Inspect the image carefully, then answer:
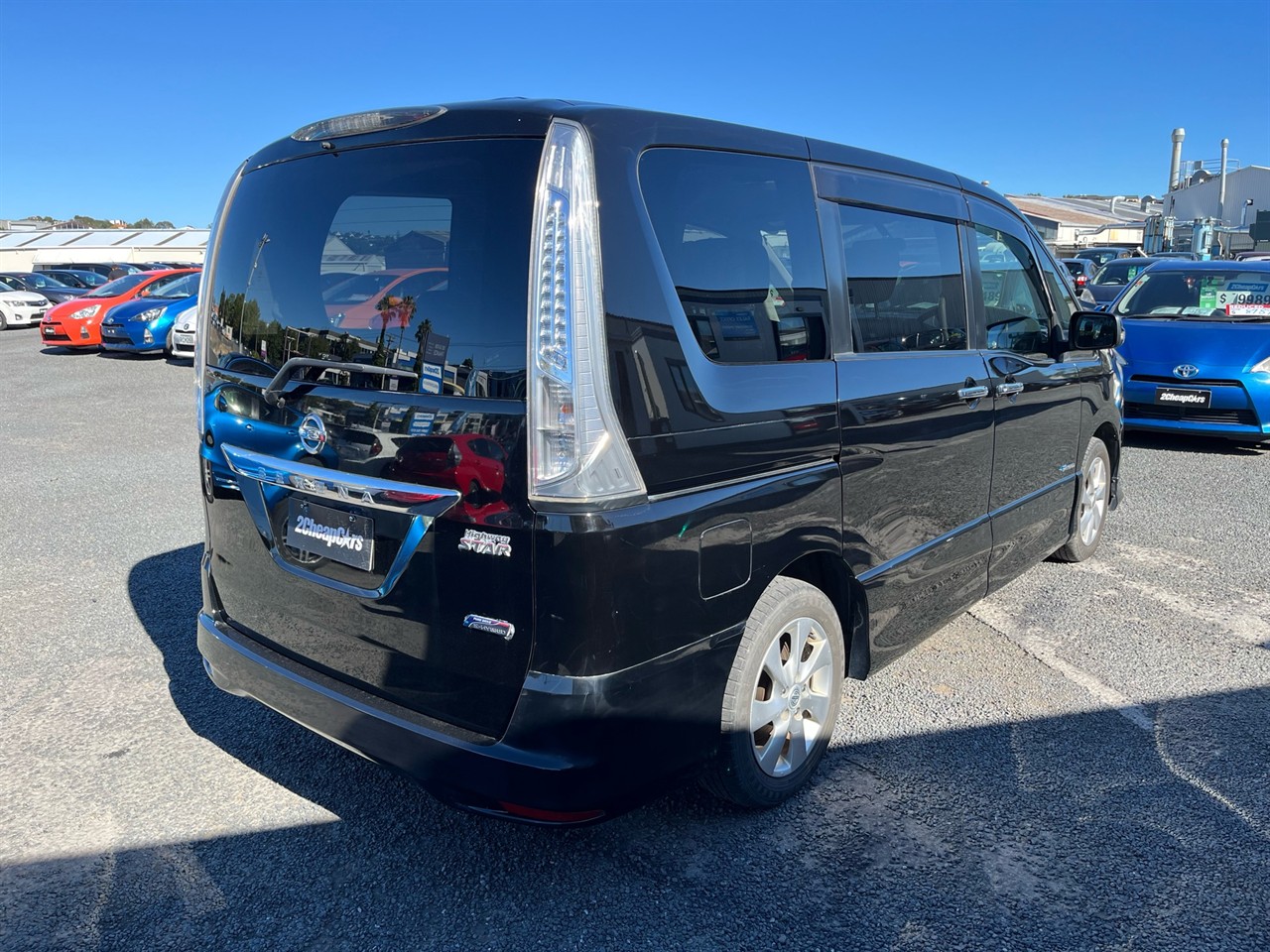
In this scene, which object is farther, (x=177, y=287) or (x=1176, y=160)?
(x=1176, y=160)

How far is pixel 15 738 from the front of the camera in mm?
3568

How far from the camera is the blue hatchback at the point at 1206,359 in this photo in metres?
8.12

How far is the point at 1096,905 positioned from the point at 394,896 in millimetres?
1920

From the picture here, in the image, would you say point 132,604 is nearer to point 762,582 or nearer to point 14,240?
point 762,582

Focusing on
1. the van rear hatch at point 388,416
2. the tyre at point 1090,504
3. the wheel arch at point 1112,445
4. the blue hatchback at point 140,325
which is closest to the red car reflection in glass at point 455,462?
the van rear hatch at point 388,416

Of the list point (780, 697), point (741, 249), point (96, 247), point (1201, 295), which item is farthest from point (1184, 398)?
point (96, 247)

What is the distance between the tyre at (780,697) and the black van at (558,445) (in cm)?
1

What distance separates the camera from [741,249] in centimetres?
279

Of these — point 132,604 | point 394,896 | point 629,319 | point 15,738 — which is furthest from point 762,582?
point 132,604

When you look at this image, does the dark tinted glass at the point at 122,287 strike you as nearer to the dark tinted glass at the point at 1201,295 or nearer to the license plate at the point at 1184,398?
the dark tinted glass at the point at 1201,295

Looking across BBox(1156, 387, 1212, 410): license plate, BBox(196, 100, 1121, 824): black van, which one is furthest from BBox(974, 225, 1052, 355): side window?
BBox(1156, 387, 1212, 410): license plate

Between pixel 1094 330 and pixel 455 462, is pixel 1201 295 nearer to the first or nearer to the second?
pixel 1094 330

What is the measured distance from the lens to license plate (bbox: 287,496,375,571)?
2.58m

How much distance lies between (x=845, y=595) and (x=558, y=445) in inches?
57.2
